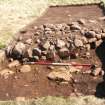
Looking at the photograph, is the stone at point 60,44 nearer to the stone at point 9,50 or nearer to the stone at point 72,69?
the stone at point 72,69

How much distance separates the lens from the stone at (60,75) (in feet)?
30.3

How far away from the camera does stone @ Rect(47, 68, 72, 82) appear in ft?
30.3

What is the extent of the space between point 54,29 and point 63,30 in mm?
311

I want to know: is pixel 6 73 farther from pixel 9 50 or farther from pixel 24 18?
pixel 24 18

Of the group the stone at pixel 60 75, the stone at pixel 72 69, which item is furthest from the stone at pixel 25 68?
the stone at pixel 72 69

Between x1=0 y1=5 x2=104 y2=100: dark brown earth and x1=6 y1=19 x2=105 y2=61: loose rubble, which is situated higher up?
x1=6 y1=19 x2=105 y2=61: loose rubble

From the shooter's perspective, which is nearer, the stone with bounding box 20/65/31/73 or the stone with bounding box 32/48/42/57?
the stone with bounding box 20/65/31/73

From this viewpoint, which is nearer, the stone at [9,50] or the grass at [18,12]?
the stone at [9,50]

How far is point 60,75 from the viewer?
30.7 feet

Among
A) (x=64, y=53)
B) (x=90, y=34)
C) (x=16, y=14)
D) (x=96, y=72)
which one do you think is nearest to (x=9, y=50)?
(x=64, y=53)

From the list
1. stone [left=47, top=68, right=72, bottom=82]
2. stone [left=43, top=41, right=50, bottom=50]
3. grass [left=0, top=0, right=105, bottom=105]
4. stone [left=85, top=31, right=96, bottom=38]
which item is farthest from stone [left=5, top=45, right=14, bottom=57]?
stone [left=85, top=31, right=96, bottom=38]

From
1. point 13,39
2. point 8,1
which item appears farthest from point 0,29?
point 8,1

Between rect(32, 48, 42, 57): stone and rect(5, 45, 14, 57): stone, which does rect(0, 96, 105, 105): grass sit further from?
rect(5, 45, 14, 57): stone

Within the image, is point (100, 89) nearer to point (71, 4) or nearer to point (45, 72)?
point (45, 72)
